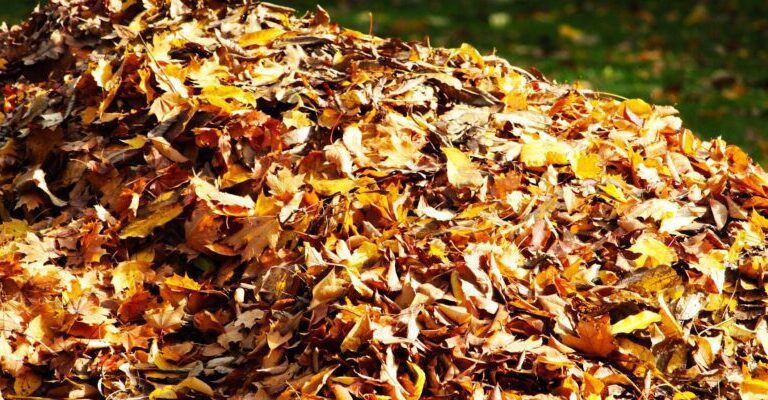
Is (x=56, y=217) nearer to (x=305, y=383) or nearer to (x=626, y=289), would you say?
(x=305, y=383)

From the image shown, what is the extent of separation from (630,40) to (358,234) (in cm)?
668

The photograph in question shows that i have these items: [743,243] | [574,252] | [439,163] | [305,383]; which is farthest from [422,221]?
[743,243]

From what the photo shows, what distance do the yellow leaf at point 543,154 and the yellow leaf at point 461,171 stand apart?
8.3 inches

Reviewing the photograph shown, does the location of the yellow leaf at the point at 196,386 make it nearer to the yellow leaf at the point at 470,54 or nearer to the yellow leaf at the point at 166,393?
the yellow leaf at the point at 166,393

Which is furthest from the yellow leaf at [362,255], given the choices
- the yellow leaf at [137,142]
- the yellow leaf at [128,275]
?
the yellow leaf at [137,142]

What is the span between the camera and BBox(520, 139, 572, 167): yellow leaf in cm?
318

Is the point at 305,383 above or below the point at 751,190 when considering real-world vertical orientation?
below

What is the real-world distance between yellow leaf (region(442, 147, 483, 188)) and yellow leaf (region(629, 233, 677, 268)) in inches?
21.8

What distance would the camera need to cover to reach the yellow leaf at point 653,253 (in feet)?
9.36

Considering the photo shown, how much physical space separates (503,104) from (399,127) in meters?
0.47

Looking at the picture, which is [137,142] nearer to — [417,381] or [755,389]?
[417,381]

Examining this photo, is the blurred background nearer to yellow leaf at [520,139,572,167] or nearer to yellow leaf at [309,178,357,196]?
yellow leaf at [520,139,572,167]

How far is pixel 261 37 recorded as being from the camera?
3.76 meters

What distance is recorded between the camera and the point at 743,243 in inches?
118
